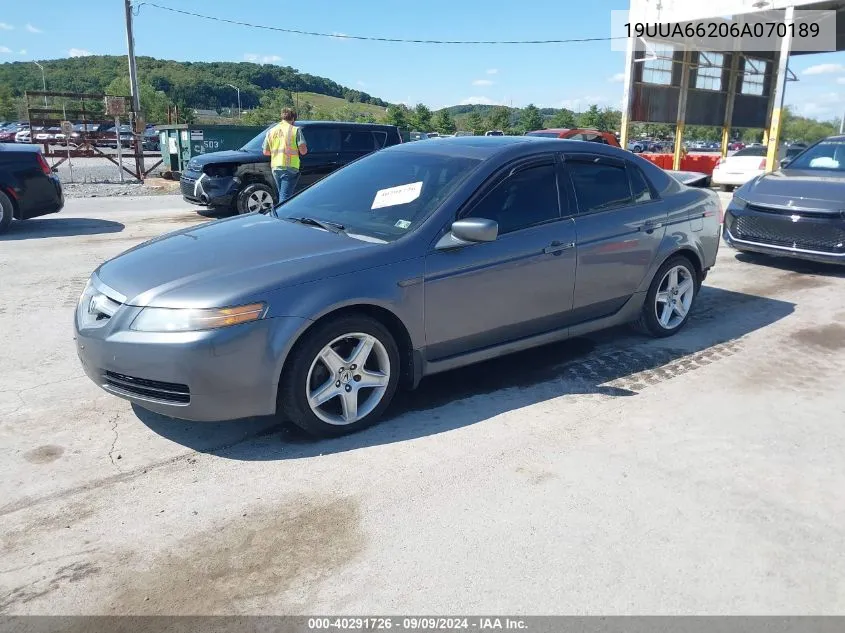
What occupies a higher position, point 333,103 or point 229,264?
point 333,103

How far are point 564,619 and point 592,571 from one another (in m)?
0.31

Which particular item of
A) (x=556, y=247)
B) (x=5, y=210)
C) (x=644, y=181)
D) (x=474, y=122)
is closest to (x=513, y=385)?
(x=556, y=247)

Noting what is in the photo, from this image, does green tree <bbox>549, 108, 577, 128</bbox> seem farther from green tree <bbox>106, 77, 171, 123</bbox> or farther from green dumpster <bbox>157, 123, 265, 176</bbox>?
green dumpster <bbox>157, 123, 265, 176</bbox>

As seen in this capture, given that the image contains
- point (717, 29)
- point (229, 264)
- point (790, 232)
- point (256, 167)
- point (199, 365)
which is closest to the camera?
point (199, 365)

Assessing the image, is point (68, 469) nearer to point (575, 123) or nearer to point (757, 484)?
point (757, 484)

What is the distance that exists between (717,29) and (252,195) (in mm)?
20233

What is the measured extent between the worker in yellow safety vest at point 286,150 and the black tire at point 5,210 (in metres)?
3.80

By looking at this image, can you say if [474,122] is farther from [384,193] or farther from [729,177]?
[384,193]

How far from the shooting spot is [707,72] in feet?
85.4

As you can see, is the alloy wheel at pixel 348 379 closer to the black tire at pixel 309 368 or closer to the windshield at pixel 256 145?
the black tire at pixel 309 368

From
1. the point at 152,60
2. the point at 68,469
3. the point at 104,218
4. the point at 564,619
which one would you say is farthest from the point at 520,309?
the point at 152,60

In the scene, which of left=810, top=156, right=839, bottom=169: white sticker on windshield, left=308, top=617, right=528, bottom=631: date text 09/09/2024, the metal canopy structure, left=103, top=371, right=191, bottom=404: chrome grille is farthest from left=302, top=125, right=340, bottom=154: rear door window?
the metal canopy structure

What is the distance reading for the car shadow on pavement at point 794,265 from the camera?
26.8 ft

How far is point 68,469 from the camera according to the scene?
3383mm
